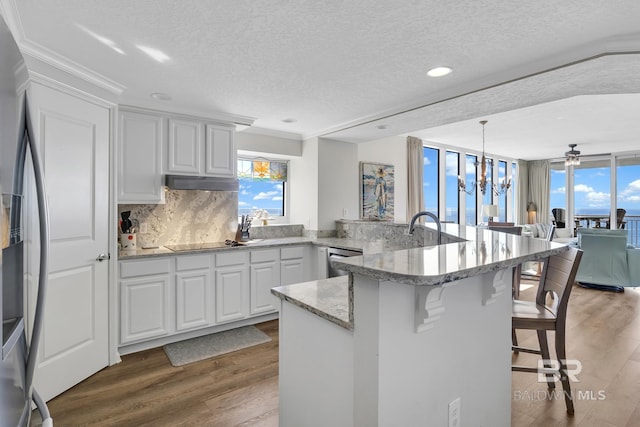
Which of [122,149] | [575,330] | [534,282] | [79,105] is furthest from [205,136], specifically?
[534,282]

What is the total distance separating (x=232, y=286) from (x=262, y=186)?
1649 millimetres

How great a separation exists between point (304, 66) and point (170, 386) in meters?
2.56

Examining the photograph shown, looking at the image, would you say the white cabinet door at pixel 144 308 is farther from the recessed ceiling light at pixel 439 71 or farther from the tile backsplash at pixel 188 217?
the recessed ceiling light at pixel 439 71

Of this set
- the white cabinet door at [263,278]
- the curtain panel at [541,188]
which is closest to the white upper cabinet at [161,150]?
the white cabinet door at [263,278]

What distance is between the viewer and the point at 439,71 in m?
2.40

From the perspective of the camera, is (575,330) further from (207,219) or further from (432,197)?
(207,219)

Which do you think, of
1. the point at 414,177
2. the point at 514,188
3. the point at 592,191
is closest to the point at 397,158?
the point at 414,177

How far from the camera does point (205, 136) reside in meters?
3.56

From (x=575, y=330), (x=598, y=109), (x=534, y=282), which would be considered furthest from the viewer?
(x=534, y=282)

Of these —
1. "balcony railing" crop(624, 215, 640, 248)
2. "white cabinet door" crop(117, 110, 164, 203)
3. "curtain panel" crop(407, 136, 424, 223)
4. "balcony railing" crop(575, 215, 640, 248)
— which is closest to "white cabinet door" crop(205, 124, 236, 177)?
"white cabinet door" crop(117, 110, 164, 203)

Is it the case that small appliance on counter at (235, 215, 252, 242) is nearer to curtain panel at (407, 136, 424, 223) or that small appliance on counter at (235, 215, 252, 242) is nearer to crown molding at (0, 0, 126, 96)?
crown molding at (0, 0, 126, 96)

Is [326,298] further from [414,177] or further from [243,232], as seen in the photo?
[414,177]

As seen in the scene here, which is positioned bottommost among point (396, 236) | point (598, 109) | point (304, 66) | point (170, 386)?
point (170, 386)

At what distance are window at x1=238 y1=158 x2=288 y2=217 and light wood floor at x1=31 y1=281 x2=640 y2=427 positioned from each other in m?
1.96
